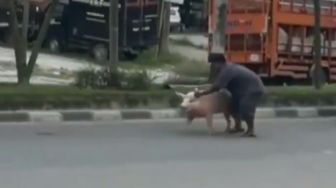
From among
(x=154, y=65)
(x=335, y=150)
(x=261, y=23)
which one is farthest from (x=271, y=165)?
(x=154, y=65)

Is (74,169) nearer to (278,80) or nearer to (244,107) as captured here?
(244,107)

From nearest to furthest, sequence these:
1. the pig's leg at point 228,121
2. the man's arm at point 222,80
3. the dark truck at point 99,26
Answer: the man's arm at point 222,80 → the pig's leg at point 228,121 → the dark truck at point 99,26

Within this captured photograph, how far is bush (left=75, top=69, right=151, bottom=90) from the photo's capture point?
18.8 meters

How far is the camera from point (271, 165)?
1223 cm

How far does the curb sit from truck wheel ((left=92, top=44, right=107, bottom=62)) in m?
14.1

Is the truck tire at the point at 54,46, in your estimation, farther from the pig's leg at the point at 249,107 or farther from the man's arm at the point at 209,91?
the pig's leg at the point at 249,107

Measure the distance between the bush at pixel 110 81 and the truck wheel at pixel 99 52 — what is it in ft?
44.9

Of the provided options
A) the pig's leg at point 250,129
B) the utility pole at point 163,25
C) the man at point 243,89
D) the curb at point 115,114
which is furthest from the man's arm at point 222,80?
the utility pole at point 163,25

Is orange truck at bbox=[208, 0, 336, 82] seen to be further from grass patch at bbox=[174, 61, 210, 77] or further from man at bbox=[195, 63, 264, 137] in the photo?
man at bbox=[195, 63, 264, 137]

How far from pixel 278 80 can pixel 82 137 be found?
43.3 feet

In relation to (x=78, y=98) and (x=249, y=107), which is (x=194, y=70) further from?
(x=249, y=107)

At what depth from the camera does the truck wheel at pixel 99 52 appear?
3286 centimetres

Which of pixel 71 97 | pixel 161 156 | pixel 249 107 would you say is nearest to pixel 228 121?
pixel 249 107

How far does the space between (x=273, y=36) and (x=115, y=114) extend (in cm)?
922
